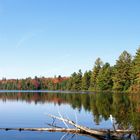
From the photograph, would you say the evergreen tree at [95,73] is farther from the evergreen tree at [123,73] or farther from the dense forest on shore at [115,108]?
the dense forest on shore at [115,108]

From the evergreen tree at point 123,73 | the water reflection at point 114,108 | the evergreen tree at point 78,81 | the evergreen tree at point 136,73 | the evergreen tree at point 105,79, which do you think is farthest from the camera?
the evergreen tree at point 78,81

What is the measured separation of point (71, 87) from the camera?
189875 millimetres

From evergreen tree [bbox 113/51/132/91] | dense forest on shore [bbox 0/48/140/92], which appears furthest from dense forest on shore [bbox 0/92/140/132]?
evergreen tree [bbox 113/51/132/91]

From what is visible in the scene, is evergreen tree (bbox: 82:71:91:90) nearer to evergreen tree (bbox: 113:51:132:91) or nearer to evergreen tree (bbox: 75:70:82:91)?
evergreen tree (bbox: 75:70:82:91)

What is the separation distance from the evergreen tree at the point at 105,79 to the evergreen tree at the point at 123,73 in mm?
8202

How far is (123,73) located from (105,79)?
14623 mm

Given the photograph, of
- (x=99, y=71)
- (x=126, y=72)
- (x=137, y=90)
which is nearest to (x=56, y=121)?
(x=137, y=90)

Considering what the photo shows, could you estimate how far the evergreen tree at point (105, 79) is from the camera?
141650mm

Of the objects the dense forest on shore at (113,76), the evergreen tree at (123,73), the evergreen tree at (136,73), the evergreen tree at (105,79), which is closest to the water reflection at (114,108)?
the evergreen tree at (136,73)

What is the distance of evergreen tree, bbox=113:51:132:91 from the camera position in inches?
4998

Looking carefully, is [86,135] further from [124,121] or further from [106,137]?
[124,121]

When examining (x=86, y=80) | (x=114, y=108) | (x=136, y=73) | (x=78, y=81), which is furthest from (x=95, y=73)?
(x=114, y=108)

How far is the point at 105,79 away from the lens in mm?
141250

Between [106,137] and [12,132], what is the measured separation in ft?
30.0
